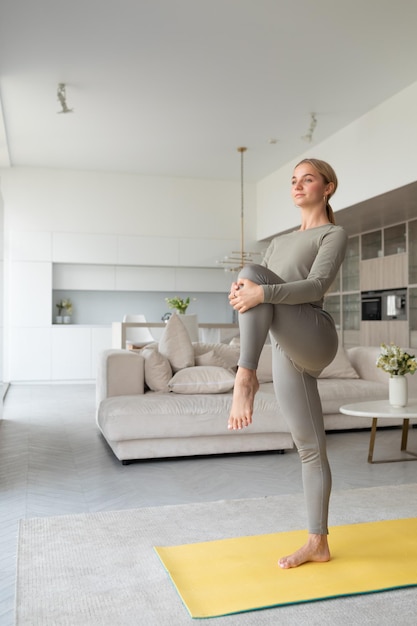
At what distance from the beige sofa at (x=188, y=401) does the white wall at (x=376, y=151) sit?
1.96m

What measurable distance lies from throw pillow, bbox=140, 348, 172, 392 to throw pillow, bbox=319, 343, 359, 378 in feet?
4.97

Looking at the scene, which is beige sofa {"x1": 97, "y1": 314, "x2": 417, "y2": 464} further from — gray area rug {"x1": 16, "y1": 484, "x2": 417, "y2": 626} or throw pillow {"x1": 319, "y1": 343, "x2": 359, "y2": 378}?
gray area rug {"x1": 16, "y1": 484, "x2": 417, "y2": 626}

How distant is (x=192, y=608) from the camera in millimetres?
1819

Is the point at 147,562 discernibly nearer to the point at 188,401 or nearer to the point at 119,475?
the point at 119,475

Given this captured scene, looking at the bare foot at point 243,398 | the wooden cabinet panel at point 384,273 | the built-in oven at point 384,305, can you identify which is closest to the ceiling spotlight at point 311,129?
the wooden cabinet panel at point 384,273

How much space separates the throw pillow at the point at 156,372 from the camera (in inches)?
172

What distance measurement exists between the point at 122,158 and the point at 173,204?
1277 mm

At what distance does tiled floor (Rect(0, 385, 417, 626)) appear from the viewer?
297 centimetres

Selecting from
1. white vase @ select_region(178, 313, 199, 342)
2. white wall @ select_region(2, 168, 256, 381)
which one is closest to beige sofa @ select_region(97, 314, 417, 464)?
white vase @ select_region(178, 313, 199, 342)

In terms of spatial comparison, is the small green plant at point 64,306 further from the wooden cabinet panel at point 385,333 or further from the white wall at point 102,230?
the wooden cabinet panel at point 385,333

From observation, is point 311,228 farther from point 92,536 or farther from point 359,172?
point 359,172

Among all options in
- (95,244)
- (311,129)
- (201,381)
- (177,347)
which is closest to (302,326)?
(201,381)

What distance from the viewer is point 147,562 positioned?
220 centimetres

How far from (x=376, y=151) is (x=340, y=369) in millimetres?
2361
